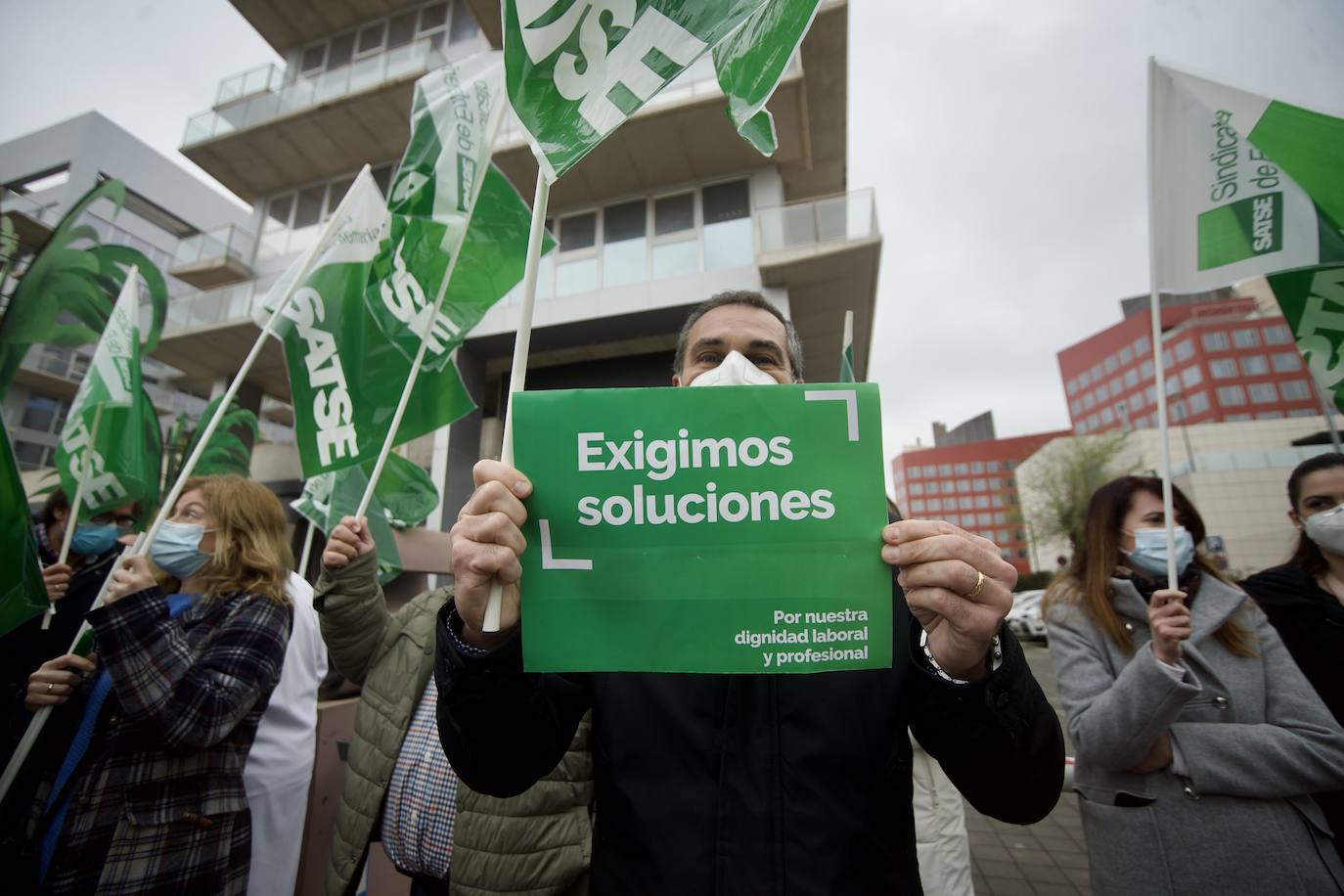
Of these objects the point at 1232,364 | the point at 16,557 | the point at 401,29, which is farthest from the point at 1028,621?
the point at 1232,364

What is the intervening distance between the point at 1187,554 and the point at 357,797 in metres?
3.37

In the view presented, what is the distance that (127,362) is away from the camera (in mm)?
3051

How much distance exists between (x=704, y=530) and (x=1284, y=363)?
75.7m

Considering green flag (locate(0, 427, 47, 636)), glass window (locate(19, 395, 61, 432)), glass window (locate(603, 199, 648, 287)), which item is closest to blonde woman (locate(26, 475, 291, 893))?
green flag (locate(0, 427, 47, 636))

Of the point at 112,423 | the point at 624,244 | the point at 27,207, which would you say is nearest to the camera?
the point at 112,423

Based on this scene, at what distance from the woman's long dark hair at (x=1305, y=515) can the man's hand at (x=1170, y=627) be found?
1.26m

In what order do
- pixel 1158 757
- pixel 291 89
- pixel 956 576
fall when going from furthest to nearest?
pixel 291 89 < pixel 1158 757 < pixel 956 576

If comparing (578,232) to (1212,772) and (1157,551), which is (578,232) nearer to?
(1157,551)

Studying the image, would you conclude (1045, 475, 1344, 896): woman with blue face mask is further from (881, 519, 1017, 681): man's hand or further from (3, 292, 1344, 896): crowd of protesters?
(881, 519, 1017, 681): man's hand

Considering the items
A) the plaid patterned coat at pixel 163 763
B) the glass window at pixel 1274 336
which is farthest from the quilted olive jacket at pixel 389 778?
the glass window at pixel 1274 336

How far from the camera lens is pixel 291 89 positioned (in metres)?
13.7

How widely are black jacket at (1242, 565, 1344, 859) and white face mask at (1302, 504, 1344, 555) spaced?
0.15 m

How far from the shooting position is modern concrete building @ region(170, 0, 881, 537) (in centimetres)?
1010

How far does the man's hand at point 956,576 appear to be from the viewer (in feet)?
3.10
